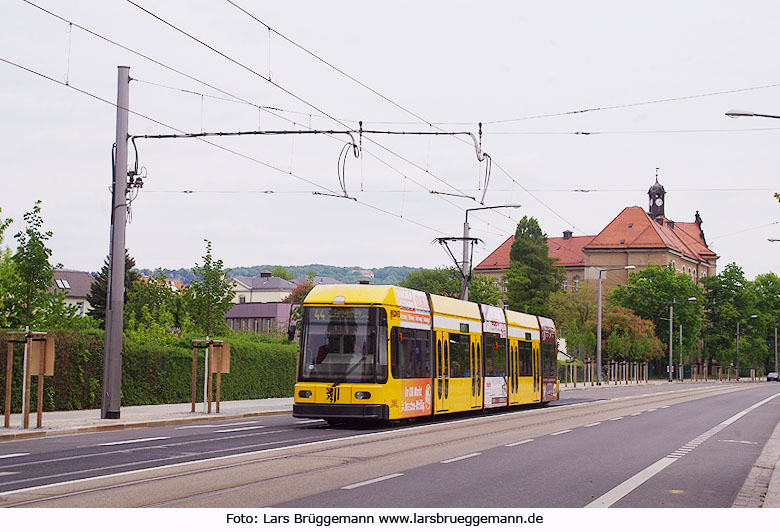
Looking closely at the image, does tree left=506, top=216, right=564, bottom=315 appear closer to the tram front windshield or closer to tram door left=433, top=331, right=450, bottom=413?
tram door left=433, top=331, right=450, bottom=413

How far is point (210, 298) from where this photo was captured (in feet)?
142

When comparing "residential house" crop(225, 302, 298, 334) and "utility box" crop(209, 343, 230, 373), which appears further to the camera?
"residential house" crop(225, 302, 298, 334)

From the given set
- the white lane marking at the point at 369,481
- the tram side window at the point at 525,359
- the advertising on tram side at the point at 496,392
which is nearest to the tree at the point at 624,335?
the tram side window at the point at 525,359

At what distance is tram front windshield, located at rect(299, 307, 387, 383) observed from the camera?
2175 centimetres

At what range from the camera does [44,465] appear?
13.7 m

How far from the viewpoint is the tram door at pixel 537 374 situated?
34.4 m

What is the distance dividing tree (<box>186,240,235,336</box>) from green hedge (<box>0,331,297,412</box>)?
7.38 feet

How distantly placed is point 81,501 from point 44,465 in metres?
4.03

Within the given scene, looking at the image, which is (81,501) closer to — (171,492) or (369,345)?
(171,492)

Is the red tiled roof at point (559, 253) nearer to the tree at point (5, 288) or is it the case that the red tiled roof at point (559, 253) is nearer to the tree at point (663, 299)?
the tree at point (663, 299)

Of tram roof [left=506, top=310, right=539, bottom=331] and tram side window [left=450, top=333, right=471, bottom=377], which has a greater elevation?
tram roof [left=506, top=310, right=539, bottom=331]

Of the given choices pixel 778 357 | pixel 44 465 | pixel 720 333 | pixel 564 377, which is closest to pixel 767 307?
pixel 720 333

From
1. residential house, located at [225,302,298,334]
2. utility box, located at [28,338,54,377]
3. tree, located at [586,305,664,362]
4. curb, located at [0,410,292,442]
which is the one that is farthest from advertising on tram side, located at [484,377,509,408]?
residential house, located at [225,302,298,334]

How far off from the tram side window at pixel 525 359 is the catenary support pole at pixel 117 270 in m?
13.3
